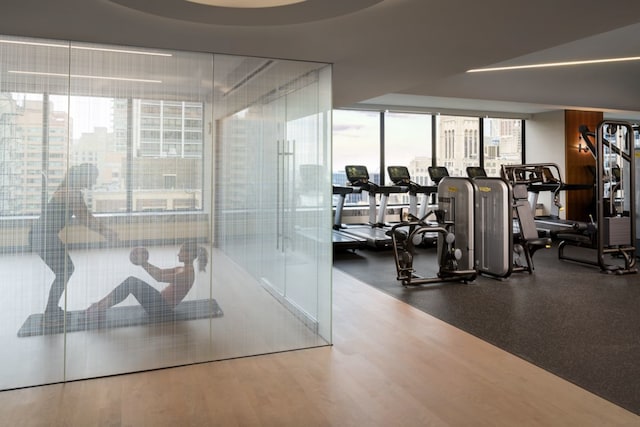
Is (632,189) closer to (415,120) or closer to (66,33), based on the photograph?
(415,120)

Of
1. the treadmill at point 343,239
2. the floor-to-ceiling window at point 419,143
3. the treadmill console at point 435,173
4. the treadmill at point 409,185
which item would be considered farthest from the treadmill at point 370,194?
the floor-to-ceiling window at point 419,143

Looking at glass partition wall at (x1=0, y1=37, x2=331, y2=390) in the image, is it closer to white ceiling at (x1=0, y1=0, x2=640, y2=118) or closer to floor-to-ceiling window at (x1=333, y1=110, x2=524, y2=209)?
white ceiling at (x1=0, y1=0, x2=640, y2=118)

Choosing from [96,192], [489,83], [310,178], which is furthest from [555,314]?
[489,83]

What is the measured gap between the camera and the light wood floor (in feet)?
8.63

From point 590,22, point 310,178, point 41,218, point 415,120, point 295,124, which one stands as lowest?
point 41,218

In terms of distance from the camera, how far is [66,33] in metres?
2.95

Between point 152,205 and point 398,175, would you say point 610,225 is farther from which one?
point 152,205

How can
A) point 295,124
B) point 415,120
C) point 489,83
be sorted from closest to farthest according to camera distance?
point 295,124 < point 489,83 < point 415,120

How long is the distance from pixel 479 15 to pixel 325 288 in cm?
227

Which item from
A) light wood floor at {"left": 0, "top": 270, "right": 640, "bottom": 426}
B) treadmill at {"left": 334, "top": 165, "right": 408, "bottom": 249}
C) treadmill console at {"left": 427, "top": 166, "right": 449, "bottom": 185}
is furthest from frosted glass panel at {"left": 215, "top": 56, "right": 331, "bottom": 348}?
treadmill console at {"left": 427, "top": 166, "right": 449, "bottom": 185}

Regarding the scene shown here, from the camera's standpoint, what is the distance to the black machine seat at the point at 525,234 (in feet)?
21.9

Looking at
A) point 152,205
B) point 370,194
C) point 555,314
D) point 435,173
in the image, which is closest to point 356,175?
point 370,194

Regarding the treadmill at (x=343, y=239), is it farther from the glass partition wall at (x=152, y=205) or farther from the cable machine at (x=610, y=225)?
the glass partition wall at (x=152, y=205)

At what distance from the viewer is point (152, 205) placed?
10.8 feet
